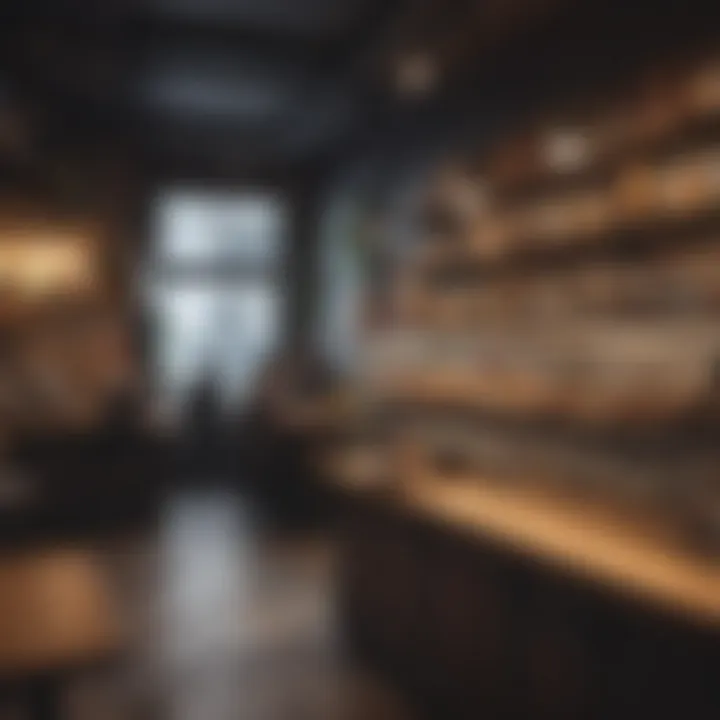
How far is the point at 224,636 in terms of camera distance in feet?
11.1

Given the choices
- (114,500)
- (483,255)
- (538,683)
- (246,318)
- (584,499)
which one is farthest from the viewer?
(246,318)

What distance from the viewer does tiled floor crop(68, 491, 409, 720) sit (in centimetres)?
277

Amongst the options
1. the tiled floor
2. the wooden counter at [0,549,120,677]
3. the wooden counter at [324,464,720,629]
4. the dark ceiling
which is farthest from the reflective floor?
the dark ceiling

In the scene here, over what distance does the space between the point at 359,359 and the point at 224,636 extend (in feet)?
7.66

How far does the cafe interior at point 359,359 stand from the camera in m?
2.39

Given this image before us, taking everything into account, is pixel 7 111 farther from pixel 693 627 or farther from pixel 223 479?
pixel 693 627

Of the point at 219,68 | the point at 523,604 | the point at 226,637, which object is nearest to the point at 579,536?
the point at 523,604

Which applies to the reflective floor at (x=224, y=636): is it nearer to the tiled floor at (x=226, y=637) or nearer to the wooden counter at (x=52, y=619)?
the tiled floor at (x=226, y=637)

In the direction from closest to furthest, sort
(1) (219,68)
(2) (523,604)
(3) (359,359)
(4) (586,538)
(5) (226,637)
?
(2) (523,604) → (4) (586,538) → (5) (226,637) → (1) (219,68) → (3) (359,359)

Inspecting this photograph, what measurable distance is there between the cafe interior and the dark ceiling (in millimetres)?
27

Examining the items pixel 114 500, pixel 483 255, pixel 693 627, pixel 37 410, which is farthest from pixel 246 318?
pixel 693 627

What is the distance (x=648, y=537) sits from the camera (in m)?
2.44

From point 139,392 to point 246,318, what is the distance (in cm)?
104

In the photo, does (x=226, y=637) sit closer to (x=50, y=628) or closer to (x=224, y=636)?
(x=224, y=636)
